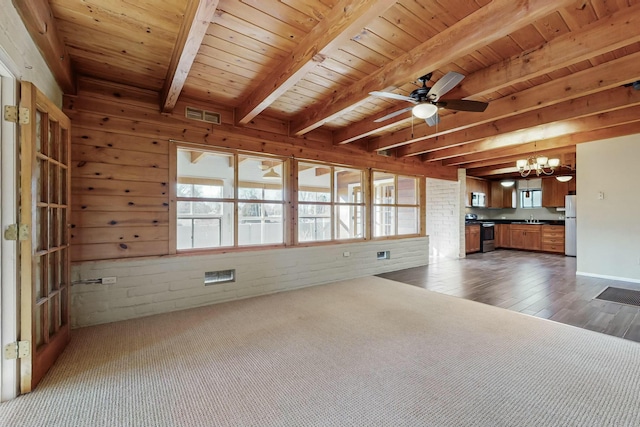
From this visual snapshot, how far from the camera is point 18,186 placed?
1861mm

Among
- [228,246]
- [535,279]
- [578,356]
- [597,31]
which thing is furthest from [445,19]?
[535,279]

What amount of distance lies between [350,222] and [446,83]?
3999 mm

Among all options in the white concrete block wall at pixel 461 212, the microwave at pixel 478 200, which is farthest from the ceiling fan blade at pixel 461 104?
the microwave at pixel 478 200

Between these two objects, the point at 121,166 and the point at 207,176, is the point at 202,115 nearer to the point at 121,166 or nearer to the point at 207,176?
the point at 121,166

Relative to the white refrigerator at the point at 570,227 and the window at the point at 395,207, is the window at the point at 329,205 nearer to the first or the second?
the window at the point at 395,207

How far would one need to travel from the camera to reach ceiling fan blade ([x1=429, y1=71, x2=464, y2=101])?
2305 millimetres

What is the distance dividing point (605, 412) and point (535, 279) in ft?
12.8

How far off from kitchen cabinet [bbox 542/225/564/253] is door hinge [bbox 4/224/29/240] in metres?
10.5

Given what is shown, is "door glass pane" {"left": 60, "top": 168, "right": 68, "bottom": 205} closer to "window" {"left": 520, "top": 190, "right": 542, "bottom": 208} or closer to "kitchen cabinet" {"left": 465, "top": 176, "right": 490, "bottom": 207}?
"kitchen cabinet" {"left": 465, "top": 176, "right": 490, "bottom": 207}

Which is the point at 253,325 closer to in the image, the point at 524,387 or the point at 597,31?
the point at 524,387

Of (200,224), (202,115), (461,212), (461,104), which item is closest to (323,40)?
(461,104)

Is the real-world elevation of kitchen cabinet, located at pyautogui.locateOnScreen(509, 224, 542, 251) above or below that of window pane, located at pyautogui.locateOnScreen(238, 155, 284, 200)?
below

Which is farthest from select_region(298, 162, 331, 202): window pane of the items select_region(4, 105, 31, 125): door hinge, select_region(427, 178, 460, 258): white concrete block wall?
select_region(4, 105, 31, 125): door hinge

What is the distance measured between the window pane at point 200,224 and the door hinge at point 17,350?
9.43ft
